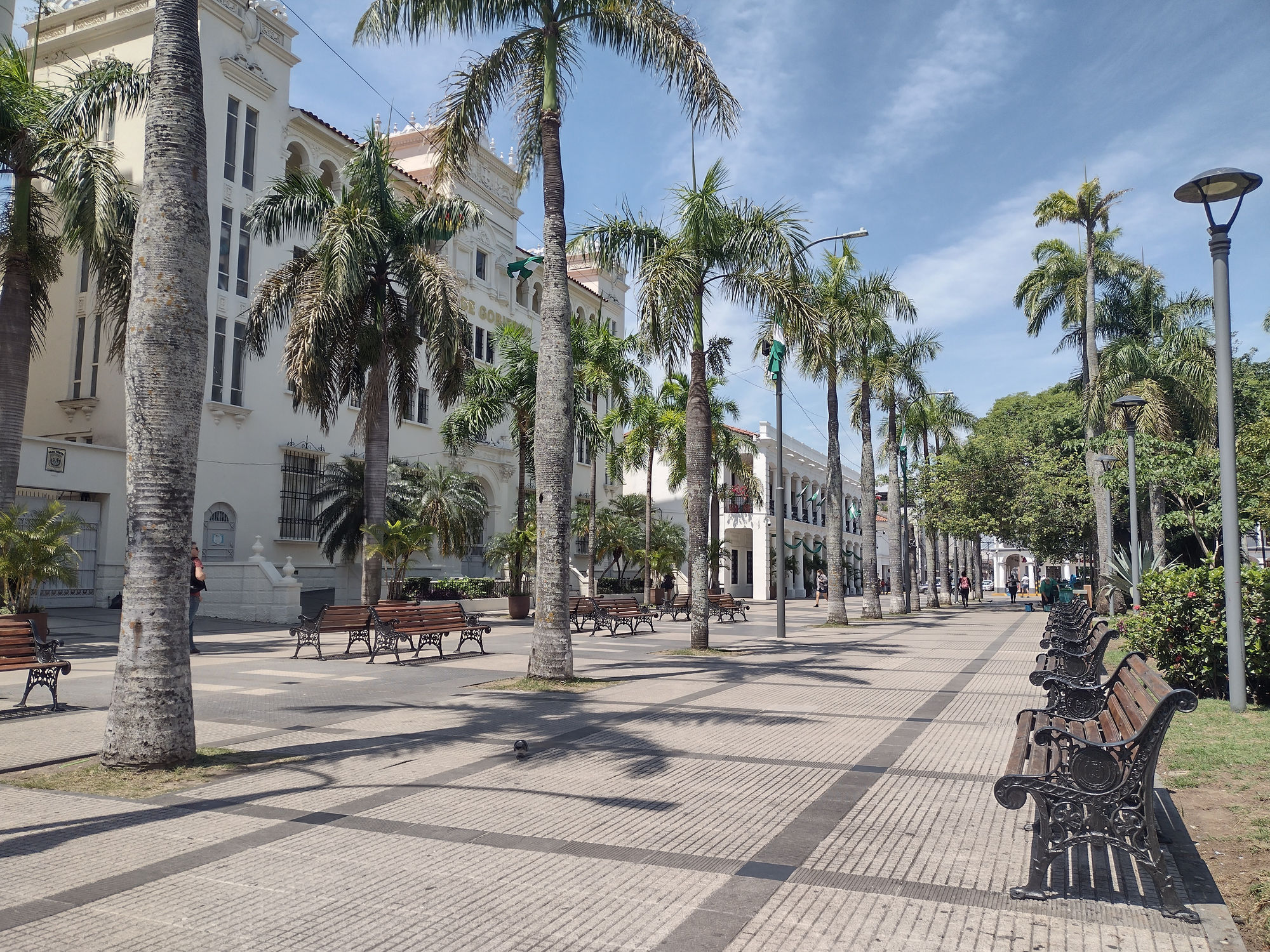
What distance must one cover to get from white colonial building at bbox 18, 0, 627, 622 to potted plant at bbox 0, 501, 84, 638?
8013 millimetres

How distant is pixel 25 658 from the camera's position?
30.1 ft

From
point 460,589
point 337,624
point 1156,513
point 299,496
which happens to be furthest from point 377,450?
point 1156,513

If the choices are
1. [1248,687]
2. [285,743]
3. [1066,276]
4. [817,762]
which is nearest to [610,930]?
[817,762]

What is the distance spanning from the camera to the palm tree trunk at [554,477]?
11.6m

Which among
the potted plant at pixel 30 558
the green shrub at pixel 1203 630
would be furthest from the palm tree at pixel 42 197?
the green shrub at pixel 1203 630

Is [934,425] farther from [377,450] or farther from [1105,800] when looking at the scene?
[1105,800]

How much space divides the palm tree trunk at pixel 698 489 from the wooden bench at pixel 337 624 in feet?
19.0

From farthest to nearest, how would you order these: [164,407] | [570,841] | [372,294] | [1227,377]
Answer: [372,294], [1227,377], [164,407], [570,841]

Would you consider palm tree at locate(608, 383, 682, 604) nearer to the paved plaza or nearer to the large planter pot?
the large planter pot

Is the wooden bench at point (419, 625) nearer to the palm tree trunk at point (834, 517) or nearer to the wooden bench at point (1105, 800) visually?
the wooden bench at point (1105, 800)

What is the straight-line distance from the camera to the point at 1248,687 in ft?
30.6

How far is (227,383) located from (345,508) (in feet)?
16.4

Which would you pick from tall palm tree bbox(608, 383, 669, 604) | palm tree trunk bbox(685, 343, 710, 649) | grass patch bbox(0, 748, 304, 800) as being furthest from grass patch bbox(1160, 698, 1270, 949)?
tall palm tree bbox(608, 383, 669, 604)

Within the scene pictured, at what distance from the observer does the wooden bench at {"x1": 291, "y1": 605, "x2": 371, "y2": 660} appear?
14.8 m
